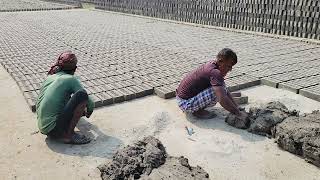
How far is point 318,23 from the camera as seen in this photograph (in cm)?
884

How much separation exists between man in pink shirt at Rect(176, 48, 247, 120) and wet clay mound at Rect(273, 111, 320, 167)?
1.66 ft

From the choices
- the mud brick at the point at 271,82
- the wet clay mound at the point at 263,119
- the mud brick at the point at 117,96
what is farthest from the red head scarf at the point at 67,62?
the mud brick at the point at 271,82

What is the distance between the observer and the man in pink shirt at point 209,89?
4.09m

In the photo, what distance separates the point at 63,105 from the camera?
3783mm

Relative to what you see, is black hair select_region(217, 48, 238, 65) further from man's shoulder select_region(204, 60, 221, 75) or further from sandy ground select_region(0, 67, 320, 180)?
sandy ground select_region(0, 67, 320, 180)

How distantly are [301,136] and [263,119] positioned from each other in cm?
56

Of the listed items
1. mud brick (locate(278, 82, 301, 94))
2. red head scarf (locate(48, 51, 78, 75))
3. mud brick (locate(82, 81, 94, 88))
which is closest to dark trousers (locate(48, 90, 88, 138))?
red head scarf (locate(48, 51, 78, 75))

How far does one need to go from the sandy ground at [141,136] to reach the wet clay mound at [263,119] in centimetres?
9

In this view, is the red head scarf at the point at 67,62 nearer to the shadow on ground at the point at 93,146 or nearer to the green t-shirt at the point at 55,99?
the green t-shirt at the point at 55,99

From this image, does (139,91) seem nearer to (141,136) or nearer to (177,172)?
(141,136)

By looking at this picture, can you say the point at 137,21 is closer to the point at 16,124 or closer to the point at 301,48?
the point at 301,48

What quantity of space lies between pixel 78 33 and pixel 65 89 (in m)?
7.06

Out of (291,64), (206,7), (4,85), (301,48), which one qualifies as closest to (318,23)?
(301,48)

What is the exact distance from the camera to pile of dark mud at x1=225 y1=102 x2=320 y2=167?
11.3ft
